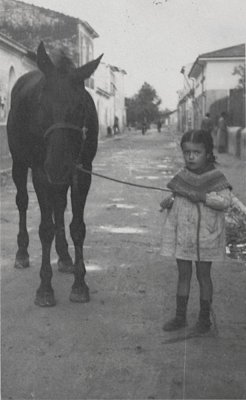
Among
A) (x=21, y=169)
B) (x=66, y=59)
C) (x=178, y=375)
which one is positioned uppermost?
(x=66, y=59)

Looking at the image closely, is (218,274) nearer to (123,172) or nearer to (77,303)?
(77,303)

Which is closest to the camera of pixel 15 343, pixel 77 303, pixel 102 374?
pixel 102 374

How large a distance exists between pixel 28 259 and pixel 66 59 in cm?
226

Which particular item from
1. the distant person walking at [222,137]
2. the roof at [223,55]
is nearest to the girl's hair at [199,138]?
the distant person walking at [222,137]

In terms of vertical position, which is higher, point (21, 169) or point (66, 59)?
point (66, 59)

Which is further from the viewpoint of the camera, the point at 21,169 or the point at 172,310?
the point at 21,169

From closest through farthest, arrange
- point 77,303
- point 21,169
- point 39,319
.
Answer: point 39,319
point 77,303
point 21,169

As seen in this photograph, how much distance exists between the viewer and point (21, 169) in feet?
19.9

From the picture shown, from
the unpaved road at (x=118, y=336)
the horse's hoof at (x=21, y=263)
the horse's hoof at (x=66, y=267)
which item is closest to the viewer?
the unpaved road at (x=118, y=336)

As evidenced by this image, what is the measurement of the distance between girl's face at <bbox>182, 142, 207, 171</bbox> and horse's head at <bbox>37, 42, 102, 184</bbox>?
811 millimetres

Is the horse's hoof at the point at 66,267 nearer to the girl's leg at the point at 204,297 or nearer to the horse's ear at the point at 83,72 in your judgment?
the girl's leg at the point at 204,297

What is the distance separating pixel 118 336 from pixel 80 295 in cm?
85

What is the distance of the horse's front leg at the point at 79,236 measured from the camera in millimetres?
4688

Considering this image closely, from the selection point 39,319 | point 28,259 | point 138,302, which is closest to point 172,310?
point 138,302
